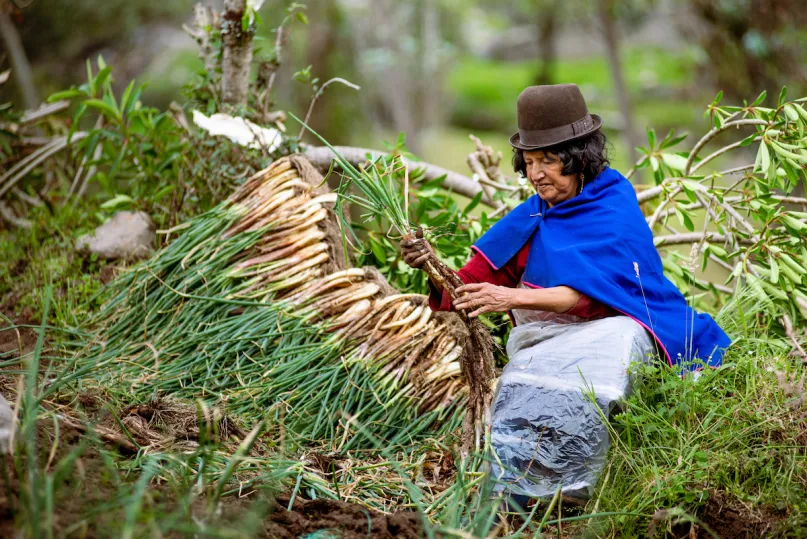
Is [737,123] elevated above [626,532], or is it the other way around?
[737,123]

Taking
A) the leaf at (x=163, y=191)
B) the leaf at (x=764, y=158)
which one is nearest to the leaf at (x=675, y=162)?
the leaf at (x=764, y=158)

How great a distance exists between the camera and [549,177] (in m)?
Result: 2.37

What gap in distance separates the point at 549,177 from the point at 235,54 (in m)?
1.92

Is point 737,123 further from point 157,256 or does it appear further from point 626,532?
point 157,256

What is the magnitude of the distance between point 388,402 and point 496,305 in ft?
2.08

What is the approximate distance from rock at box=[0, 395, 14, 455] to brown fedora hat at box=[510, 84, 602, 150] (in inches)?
64.3

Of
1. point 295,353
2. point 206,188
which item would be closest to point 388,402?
point 295,353

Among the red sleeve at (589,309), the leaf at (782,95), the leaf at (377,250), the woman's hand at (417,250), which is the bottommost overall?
the leaf at (377,250)

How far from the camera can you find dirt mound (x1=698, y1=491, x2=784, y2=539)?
1.86 m

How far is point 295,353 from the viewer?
2.66 m

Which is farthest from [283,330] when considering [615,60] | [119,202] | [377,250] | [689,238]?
[615,60]

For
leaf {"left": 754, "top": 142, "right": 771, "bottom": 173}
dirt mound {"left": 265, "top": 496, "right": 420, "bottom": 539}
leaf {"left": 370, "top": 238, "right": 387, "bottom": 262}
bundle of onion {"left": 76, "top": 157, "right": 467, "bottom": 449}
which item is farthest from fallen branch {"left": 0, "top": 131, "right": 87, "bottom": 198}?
leaf {"left": 754, "top": 142, "right": 771, "bottom": 173}

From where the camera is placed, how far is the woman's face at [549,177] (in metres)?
2.35

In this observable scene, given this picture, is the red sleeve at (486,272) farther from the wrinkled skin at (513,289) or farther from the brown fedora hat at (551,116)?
the brown fedora hat at (551,116)
